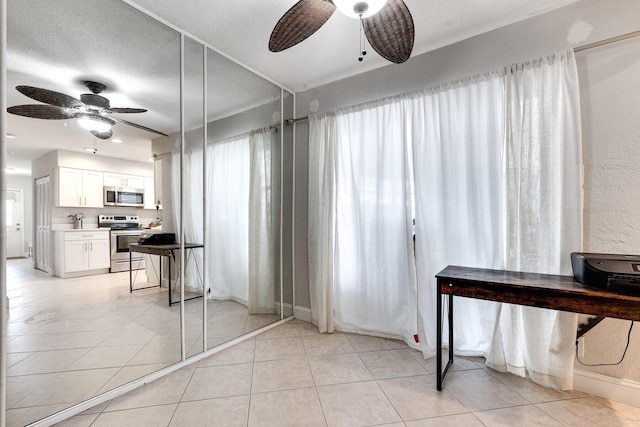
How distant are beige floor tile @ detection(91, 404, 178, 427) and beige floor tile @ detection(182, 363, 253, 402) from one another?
5.3 inches

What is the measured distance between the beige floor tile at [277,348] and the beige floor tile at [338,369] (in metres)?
0.22

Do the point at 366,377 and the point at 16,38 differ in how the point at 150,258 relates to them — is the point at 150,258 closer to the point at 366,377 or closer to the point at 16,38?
the point at 16,38

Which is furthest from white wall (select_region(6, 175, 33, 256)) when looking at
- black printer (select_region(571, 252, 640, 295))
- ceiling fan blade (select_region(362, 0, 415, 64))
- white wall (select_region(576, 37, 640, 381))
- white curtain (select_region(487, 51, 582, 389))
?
white wall (select_region(576, 37, 640, 381))

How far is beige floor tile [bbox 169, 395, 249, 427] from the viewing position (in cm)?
157

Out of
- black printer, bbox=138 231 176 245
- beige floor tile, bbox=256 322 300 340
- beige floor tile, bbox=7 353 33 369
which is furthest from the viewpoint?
beige floor tile, bbox=256 322 300 340

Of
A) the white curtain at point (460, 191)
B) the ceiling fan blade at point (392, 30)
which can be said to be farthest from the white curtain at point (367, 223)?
the ceiling fan blade at point (392, 30)

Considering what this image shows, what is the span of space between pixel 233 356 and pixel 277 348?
1.24 feet

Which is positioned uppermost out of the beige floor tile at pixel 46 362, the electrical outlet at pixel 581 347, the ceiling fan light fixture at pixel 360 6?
the ceiling fan light fixture at pixel 360 6

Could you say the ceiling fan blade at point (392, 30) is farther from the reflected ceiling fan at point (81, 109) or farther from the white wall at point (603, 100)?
the reflected ceiling fan at point (81, 109)

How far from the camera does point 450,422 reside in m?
1.57

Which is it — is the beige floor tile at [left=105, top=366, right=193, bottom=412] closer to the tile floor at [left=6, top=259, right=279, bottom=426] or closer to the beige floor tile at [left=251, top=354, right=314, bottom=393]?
the tile floor at [left=6, top=259, right=279, bottom=426]

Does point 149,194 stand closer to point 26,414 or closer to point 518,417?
point 26,414

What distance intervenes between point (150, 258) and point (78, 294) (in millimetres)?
510

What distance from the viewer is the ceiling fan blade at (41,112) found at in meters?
1.47
